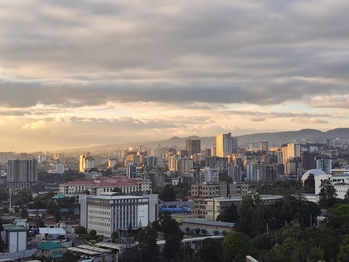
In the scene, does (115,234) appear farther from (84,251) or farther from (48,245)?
(84,251)

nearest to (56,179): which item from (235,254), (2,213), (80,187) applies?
(80,187)

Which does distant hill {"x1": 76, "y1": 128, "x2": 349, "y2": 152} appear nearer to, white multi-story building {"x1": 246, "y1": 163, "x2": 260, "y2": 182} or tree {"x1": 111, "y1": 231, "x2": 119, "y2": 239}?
white multi-story building {"x1": 246, "y1": 163, "x2": 260, "y2": 182}

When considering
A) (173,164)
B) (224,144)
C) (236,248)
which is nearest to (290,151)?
(173,164)

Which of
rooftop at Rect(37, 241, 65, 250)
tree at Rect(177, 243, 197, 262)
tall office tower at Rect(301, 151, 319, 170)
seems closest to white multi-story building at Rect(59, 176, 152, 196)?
rooftop at Rect(37, 241, 65, 250)

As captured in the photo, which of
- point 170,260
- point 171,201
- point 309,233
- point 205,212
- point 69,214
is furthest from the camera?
point 171,201

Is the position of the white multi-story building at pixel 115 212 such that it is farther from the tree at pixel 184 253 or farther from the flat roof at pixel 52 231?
the tree at pixel 184 253

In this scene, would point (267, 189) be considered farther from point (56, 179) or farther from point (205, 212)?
point (56, 179)
